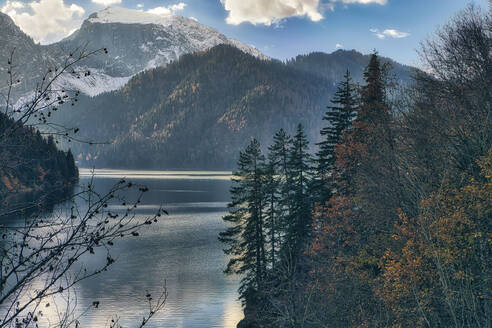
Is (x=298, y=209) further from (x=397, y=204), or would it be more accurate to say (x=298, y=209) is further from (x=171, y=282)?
(x=171, y=282)

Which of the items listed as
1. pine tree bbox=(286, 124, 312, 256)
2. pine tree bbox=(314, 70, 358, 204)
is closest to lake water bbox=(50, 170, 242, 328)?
pine tree bbox=(286, 124, 312, 256)

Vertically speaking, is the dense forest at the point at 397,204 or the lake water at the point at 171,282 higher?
the dense forest at the point at 397,204

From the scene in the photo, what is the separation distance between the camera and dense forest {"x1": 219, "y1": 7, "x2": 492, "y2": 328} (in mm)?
15938

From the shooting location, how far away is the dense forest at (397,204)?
627 inches

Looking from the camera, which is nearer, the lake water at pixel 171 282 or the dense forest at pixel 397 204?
the dense forest at pixel 397 204

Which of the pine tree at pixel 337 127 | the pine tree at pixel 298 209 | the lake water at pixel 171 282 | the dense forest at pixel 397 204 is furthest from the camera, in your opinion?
the pine tree at pixel 298 209

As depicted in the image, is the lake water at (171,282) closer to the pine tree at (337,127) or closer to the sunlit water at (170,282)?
the sunlit water at (170,282)

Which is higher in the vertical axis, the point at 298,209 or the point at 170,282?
the point at 298,209

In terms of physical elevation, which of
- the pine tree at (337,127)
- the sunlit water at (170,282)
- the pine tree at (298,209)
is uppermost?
the pine tree at (337,127)

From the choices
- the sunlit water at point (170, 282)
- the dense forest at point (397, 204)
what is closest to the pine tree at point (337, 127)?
the dense forest at point (397, 204)

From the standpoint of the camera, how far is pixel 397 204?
24516 millimetres

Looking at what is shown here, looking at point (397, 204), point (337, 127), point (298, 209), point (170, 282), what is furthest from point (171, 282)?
point (397, 204)

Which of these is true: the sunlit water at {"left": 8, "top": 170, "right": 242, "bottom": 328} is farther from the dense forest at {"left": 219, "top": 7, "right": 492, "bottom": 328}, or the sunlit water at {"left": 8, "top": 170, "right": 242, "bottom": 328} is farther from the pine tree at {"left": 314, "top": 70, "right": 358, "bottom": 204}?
the pine tree at {"left": 314, "top": 70, "right": 358, "bottom": 204}

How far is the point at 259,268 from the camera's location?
35250mm
